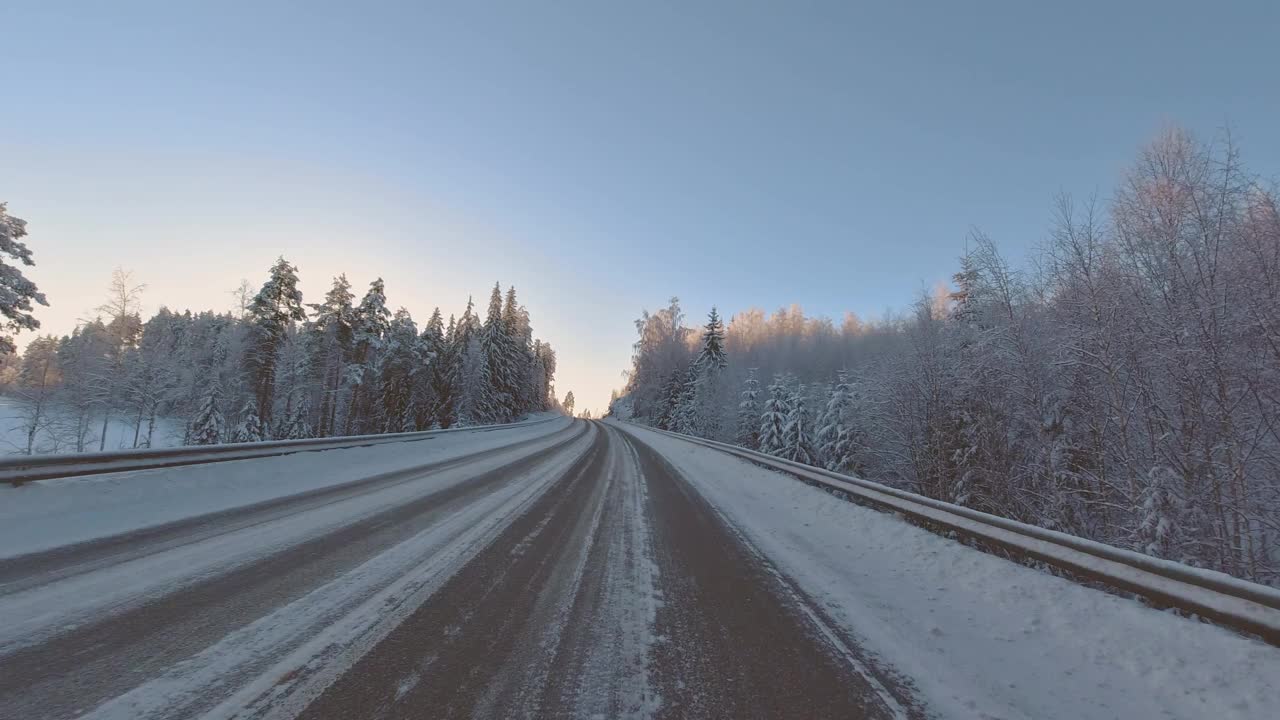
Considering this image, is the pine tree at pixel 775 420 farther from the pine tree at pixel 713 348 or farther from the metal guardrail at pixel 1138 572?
the metal guardrail at pixel 1138 572

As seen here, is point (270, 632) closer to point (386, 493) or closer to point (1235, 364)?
point (386, 493)

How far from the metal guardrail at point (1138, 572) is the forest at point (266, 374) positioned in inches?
1018

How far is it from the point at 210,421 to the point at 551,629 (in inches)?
1493

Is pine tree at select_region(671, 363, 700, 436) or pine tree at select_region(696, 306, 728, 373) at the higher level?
pine tree at select_region(696, 306, 728, 373)

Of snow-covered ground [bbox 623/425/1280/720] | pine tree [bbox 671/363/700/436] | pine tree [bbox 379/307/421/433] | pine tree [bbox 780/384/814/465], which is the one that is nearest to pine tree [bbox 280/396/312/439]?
pine tree [bbox 379/307/421/433]

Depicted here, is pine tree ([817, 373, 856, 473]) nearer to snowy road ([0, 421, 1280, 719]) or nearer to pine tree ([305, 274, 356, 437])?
snowy road ([0, 421, 1280, 719])

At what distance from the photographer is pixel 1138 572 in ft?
12.1

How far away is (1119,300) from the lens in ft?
31.9

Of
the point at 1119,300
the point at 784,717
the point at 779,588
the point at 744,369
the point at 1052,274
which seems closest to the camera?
the point at 784,717

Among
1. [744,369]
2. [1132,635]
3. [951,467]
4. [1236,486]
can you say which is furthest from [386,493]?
[744,369]

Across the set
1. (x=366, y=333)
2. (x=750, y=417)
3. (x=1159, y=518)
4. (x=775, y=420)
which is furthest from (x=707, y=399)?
(x=1159, y=518)

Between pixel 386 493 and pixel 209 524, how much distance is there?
8.25 ft

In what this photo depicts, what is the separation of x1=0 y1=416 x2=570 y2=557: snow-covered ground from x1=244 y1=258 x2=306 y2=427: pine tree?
2467cm

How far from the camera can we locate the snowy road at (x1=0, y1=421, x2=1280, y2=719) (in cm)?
233
